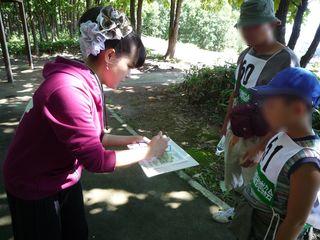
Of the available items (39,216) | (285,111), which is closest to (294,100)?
(285,111)

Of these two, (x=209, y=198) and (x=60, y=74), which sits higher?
(x=60, y=74)

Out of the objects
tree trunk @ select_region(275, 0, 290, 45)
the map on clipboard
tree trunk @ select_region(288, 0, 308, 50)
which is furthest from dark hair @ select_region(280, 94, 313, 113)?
tree trunk @ select_region(288, 0, 308, 50)

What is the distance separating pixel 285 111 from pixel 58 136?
111cm

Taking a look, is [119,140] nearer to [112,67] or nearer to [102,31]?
[112,67]

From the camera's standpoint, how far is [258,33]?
8.88 ft

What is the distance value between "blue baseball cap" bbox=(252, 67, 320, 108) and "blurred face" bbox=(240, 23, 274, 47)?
1119 millimetres

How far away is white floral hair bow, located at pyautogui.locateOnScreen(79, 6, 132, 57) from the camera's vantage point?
5.43 feet

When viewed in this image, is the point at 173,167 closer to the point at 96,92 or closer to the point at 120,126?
the point at 96,92

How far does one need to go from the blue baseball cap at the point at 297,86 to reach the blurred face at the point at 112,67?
73 cm

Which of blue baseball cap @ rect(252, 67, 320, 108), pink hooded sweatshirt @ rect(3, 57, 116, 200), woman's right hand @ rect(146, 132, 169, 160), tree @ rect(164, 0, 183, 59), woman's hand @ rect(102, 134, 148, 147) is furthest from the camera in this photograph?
tree @ rect(164, 0, 183, 59)

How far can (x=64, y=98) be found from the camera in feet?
4.78

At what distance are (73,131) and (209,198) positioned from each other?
9.42ft

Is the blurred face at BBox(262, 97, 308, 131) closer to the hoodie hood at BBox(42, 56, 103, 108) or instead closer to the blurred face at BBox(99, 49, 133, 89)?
the blurred face at BBox(99, 49, 133, 89)

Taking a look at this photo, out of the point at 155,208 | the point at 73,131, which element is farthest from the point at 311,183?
the point at 155,208
